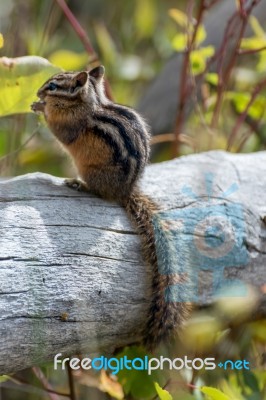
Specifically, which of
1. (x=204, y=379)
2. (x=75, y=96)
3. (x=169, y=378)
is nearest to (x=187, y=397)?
(x=169, y=378)

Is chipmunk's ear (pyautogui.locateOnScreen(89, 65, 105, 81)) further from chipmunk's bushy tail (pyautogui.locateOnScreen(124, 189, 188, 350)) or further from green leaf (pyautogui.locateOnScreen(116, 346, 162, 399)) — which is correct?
green leaf (pyautogui.locateOnScreen(116, 346, 162, 399))

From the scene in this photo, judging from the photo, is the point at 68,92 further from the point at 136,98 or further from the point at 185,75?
the point at 136,98

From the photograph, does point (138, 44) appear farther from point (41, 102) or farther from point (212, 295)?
point (212, 295)

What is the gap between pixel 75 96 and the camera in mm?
2619

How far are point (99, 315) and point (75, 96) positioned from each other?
3.05ft

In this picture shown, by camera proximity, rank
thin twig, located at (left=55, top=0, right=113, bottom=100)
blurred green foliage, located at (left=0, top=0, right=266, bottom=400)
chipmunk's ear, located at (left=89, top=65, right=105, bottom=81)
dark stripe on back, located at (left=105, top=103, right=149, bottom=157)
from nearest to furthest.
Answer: blurred green foliage, located at (left=0, top=0, right=266, bottom=400)
dark stripe on back, located at (left=105, top=103, right=149, bottom=157)
chipmunk's ear, located at (left=89, top=65, right=105, bottom=81)
thin twig, located at (left=55, top=0, right=113, bottom=100)

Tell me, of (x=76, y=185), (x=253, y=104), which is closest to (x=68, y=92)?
(x=76, y=185)

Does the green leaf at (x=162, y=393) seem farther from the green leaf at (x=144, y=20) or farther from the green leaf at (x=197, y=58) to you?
the green leaf at (x=144, y=20)

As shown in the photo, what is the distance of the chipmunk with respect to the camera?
213cm

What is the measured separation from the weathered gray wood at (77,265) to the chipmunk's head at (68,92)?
356mm

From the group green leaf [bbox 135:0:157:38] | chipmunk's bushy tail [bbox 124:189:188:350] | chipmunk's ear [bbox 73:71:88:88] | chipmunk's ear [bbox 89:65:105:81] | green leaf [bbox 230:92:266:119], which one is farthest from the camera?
green leaf [bbox 135:0:157:38]

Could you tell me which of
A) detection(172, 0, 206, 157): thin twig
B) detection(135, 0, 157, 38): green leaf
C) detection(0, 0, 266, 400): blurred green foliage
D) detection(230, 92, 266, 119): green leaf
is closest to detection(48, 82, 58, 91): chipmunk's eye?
detection(0, 0, 266, 400): blurred green foliage

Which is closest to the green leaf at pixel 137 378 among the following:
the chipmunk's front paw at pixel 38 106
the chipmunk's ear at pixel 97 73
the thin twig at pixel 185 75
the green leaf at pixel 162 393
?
the green leaf at pixel 162 393

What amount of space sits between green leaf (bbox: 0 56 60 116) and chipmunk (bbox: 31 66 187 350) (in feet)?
0.81
